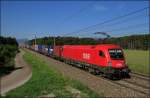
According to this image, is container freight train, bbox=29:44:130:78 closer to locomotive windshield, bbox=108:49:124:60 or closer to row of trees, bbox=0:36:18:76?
locomotive windshield, bbox=108:49:124:60

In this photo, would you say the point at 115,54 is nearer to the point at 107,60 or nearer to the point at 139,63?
the point at 107,60

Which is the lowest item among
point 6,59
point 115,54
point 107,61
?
point 6,59

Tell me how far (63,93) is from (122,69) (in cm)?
849

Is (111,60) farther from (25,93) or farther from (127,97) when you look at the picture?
(25,93)

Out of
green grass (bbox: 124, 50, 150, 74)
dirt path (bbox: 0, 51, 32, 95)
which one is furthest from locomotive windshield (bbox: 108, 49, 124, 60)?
dirt path (bbox: 0, 51, 32, 95)

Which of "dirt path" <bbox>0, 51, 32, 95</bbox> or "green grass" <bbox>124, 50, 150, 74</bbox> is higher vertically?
"green grass" <bbox>124, 50, 150, 74</bbox>

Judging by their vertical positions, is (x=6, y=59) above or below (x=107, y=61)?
below

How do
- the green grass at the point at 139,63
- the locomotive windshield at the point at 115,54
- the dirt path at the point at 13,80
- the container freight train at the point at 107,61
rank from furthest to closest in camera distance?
the green grass at the point at 139,63 → the locomotive windshield at the point at 115,54 → the container freight train at the point at 107,61 → the dirt path at the point at 13,80

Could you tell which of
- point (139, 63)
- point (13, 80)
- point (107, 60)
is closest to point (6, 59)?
point (139, 63)

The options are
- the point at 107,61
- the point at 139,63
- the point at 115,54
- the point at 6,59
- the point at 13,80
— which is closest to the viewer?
the point at 13,80

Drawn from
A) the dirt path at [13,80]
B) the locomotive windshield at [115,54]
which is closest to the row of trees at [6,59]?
the dirt path at [13,80]

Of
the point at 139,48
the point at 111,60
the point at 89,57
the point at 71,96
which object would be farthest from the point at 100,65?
the point at 139,48

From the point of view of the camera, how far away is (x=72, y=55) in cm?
3766

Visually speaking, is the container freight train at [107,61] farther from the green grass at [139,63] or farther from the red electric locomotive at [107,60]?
the green grass at [139,63]
